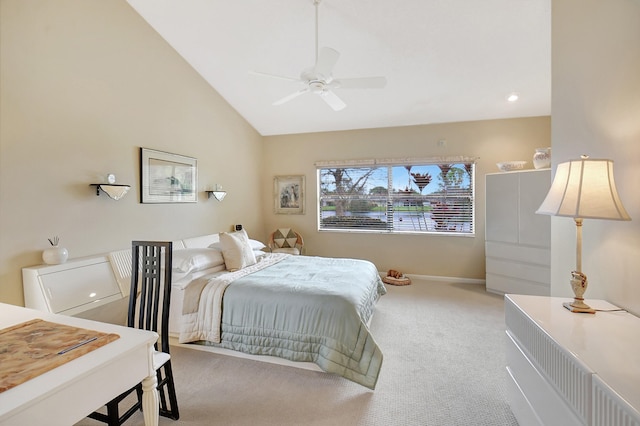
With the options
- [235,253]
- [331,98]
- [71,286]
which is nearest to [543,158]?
[331,98]

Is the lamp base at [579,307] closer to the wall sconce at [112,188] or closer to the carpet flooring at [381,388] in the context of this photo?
the carpet flooring at [381,388]

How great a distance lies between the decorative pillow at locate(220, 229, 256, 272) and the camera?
3.19 m

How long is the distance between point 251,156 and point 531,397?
5.02 meters

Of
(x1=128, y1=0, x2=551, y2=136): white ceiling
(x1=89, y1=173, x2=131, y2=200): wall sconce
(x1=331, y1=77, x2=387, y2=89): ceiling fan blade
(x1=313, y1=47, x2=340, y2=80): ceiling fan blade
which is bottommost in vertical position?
(x1=89, y1=173, x2=131, y2=200): wall sconce

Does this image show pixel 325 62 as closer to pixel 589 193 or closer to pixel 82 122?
pixel 589 193

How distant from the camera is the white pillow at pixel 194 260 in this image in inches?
112

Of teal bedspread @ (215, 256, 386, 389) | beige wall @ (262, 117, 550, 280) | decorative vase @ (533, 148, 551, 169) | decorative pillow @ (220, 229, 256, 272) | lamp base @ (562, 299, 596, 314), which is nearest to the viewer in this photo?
lamp base @ (562, 299, 596, 314)

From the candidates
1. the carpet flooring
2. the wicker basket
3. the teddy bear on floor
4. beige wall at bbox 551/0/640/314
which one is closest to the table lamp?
beige wall at bbox 551/0/640/314

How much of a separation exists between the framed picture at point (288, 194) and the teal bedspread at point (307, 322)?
296 centimetres

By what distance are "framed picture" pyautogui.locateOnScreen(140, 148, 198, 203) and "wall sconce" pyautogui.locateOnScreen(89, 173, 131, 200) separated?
326mm

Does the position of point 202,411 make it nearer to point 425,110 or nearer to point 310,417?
point 310,417

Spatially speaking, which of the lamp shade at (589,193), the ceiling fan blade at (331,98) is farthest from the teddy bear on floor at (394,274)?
the lamp shade at (589,193)

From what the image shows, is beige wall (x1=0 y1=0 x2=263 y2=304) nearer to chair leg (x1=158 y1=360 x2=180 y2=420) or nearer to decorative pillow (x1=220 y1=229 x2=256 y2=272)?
decorative pillow (x1=220 y1=229 x2=256 y2=272)

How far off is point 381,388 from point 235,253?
191 centimetres
